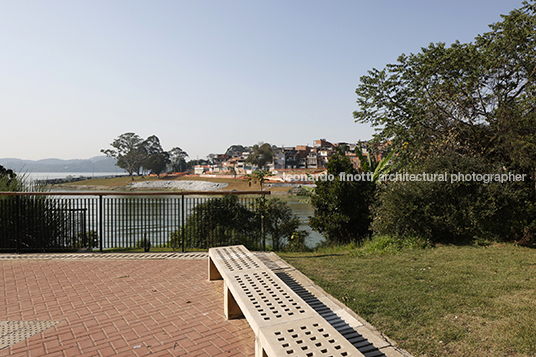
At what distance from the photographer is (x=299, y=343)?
2.21m

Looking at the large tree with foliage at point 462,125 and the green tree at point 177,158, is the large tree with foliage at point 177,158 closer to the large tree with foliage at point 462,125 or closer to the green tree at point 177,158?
the green tree at point 177,158

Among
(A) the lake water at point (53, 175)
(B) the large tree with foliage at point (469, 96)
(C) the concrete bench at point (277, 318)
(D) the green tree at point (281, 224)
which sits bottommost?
(D) the green tree at point (281, 224)

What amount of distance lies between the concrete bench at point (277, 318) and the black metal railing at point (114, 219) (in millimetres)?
3486

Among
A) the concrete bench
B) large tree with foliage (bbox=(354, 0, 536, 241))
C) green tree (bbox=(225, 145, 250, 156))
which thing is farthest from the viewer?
green tree (bbox=(225, 145, 250, 156))

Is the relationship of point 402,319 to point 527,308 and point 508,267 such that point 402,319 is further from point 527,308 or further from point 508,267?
point 508,267

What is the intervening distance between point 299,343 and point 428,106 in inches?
371

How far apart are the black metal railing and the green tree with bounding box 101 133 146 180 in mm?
81957

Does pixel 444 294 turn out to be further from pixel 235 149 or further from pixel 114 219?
pixel 235 149

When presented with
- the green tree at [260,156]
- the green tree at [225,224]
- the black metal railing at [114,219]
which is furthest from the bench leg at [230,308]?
the green tree at [260,156]

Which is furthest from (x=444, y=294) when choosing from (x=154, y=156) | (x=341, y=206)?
(x=154, y=156)

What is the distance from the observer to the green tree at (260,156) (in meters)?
83.8

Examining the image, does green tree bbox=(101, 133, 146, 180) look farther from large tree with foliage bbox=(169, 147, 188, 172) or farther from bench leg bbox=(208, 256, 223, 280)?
bench leg bbox=(208, 256, 223, 280)

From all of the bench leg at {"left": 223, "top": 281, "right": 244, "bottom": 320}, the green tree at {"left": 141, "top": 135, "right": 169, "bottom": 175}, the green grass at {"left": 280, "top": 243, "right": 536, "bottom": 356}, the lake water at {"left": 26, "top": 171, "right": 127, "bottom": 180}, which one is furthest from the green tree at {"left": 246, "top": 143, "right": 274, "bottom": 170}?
the bench leg at {"left": 223, "top": 281, "right": 244, "bottom": 320}

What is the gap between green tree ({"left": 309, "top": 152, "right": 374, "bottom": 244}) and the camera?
32.9ft
